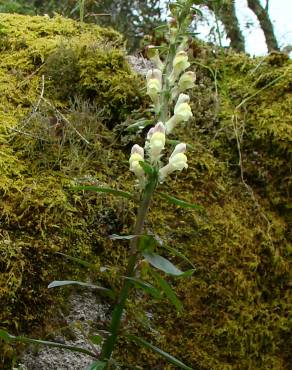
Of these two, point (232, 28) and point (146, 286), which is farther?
point (232, 28)

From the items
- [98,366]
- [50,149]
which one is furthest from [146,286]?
[50,149]

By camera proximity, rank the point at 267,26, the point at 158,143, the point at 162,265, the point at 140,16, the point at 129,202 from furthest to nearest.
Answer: the point at 140,16 < the point at 267,26 < the point at 129,202 < the point at 158,143 < the point at 162,265

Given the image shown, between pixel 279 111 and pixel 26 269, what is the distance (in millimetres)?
1258

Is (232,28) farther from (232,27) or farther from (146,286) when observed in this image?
(146,286)

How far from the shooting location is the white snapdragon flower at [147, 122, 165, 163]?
1.32 metres

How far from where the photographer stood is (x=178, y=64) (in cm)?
144

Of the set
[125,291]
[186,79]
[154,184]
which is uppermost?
[186,79]

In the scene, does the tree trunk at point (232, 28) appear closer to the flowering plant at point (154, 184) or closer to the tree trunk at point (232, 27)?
the tree trunk at point (232, 27)

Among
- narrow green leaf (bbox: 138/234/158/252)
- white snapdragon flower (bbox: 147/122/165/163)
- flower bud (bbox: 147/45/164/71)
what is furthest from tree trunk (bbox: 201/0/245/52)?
narrow green leaf (bbox: 138/234/158/252)

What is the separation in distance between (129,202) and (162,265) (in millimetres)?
651

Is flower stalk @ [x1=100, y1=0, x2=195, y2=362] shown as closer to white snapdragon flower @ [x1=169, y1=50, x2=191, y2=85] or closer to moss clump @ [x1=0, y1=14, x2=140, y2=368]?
white snapdragon flower @ [x1=169, y1=50, x2=191, y2=85]

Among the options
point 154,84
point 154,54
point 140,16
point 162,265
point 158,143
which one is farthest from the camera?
point 140,16

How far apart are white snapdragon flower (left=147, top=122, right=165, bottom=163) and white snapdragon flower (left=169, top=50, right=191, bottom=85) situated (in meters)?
0.17

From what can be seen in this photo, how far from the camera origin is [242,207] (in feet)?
6.91
